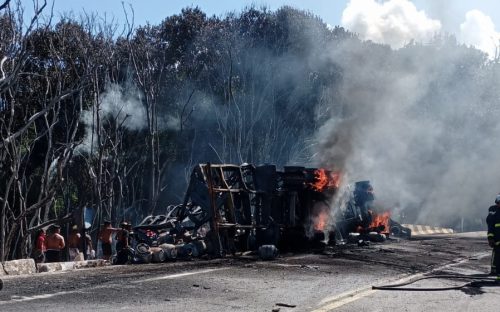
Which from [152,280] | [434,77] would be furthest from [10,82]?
[434,77]

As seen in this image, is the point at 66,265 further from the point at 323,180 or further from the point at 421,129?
the point at 421,129

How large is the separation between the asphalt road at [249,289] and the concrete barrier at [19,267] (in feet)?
4.88

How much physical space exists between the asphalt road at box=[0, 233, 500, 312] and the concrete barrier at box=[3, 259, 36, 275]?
149 centimetres

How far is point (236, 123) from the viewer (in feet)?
103

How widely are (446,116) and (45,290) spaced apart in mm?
32412

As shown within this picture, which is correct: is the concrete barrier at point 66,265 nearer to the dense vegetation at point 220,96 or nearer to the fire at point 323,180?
the fire at point 323,180

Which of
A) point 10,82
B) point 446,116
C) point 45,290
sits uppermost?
point 446,116

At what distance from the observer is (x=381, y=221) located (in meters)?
24.3

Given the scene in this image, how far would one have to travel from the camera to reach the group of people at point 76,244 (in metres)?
16.8

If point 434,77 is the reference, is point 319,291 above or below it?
Answer: below

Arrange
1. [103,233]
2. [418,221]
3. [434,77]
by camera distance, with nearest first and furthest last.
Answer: [103,233]
[434,77]
[418,221]

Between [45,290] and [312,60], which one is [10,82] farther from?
[312,60]

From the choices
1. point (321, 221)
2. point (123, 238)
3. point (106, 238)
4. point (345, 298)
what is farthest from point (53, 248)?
point (345, 298)

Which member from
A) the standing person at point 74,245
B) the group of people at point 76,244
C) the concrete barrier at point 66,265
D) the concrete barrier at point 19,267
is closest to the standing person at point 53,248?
the group of people at point 76,244
